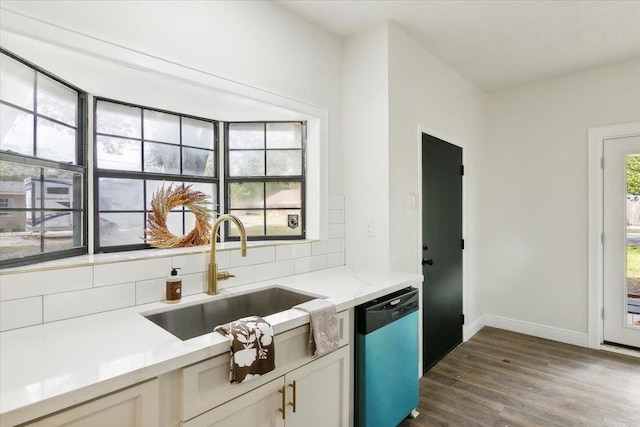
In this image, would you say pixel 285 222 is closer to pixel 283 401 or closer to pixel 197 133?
pixel 197 133

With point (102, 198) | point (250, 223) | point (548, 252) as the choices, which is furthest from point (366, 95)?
point (548, 252)

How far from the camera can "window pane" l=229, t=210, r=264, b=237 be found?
2463 millimetres

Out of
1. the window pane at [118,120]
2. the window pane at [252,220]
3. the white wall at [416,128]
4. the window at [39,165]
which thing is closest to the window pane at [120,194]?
the window at [39,165]

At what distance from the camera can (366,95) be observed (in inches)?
99.6

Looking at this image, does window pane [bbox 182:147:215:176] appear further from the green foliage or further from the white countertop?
the green foliage

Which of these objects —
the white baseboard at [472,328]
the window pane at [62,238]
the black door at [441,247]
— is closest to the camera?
the window pane at [62,238]

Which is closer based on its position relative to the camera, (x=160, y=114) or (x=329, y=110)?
(x=160, y=114)

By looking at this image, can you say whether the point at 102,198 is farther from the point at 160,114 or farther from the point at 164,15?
the point at 164,15

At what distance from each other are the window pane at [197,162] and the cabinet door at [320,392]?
58.2 inches

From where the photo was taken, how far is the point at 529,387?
8.43 ft

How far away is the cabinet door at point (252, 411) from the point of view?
1.15 meters

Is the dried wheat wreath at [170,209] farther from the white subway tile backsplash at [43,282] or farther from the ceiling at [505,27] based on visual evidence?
the ceiling at [505,27]

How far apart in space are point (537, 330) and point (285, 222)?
9.99ft

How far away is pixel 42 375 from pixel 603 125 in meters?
4.39
